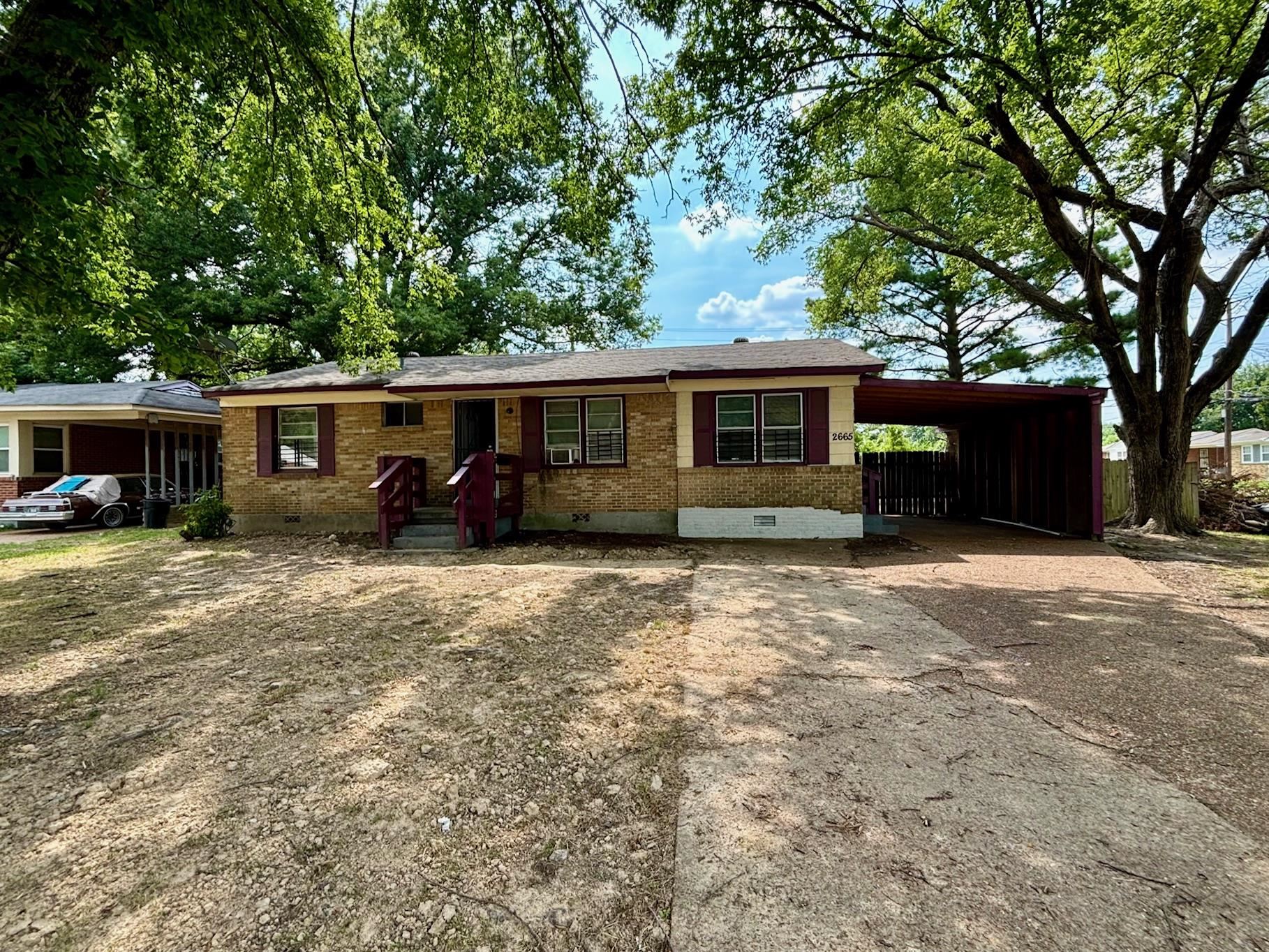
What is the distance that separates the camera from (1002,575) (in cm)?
708

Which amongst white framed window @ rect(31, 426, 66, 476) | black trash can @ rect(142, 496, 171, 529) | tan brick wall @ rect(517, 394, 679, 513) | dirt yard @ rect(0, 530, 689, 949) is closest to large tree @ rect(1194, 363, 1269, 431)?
tan brick wall @ rect(517, 394, 679, 513)

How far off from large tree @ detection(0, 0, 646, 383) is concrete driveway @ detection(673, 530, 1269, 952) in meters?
5.52

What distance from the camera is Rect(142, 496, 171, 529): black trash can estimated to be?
1248 centimetres

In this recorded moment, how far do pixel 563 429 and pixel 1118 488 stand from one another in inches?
493

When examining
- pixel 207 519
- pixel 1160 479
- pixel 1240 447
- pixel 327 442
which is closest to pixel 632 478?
pixel 327 442

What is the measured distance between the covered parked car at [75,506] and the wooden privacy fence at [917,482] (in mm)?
19031

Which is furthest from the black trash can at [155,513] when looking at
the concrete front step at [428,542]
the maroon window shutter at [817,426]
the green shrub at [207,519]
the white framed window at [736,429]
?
the maroon window shutter at [817,426]

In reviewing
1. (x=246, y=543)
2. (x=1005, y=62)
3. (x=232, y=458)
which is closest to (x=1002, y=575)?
(x=1005, y=62)

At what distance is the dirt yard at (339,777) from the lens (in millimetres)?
1754

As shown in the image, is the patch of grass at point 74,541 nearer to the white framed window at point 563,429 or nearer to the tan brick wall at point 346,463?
the tan brick wall at point 346,463

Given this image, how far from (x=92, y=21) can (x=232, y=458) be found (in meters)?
9.08

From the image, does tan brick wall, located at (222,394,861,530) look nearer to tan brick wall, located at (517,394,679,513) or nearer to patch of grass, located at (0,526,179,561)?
tan brick wall, located at (517,394,679,513)

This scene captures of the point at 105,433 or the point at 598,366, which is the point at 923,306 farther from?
the point at 105,433

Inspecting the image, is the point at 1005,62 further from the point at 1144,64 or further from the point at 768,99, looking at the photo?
the point at 1144,64
